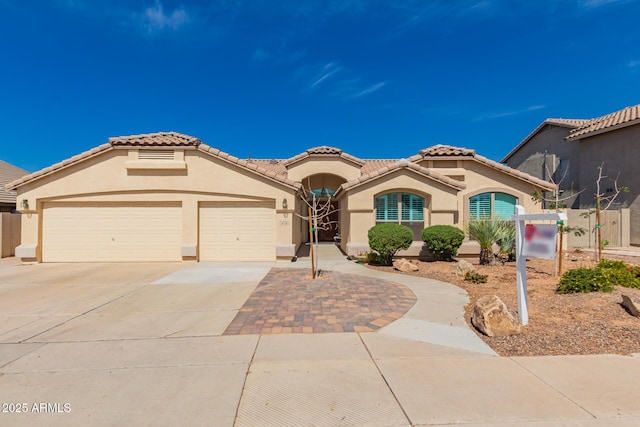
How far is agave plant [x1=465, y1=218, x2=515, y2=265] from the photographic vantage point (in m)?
10.9

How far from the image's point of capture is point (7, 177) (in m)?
20.5

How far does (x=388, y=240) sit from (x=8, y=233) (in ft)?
53.6

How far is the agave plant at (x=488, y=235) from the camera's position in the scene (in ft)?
35.8

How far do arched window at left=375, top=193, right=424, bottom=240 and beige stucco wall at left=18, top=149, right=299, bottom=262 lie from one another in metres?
3.95

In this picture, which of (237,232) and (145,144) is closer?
(145,144)

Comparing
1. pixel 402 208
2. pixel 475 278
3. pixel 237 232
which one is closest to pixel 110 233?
pixel 237 232

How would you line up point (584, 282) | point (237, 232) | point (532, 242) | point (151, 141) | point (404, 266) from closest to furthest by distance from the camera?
point (532, 242)
point (584, 282)
point (404, 266)
point (151, 141)
point (237, 232)

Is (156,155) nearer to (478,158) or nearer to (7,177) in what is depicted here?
(478,158)

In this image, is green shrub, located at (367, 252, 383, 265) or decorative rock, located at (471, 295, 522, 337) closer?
decorative rock, located at (471, 295, 522, 337)

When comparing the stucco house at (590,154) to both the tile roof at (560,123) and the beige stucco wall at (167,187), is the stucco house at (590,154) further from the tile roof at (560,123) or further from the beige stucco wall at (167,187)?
the beige stucco wall at (167,187)

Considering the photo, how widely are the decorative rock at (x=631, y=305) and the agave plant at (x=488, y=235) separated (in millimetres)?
5336

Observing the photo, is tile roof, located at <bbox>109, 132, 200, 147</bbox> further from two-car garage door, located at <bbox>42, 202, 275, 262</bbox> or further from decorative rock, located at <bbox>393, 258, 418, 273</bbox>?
decorative rock, located at <bbox>393, 258, 418, 273</bbox>

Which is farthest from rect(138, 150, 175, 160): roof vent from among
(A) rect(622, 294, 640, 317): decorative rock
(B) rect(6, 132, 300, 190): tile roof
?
(A) rect(622, 294, 640, 317): decorative rock

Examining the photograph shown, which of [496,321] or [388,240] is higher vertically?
[388,240]
